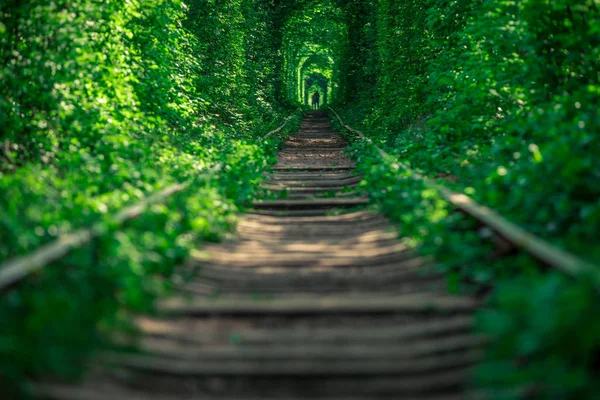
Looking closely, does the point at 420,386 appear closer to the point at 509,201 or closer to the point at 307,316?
the point at 307,316

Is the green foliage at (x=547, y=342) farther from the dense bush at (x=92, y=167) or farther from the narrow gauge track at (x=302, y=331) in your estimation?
the dense bush at (x=92, y=167)

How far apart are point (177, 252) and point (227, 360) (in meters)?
1.91

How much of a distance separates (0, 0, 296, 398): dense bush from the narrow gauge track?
0.25 m

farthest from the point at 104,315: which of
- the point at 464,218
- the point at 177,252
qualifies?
the point at 464,218

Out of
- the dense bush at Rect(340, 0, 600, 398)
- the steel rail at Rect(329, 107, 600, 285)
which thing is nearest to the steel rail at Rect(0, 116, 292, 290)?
the dense bush at Rect(340, 0, 600, 398)

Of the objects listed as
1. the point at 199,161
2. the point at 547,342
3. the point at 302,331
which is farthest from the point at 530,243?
the point at 199,161

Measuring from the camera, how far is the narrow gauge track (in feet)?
10.8

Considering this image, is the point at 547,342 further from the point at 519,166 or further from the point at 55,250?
the point at 519,166

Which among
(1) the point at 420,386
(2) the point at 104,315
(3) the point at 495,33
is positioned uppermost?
(3) the point at 495,33

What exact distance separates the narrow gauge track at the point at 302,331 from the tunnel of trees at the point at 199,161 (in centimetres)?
24

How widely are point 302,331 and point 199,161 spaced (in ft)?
22.1

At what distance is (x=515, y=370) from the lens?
3.08 metres

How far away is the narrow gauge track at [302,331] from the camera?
3.28m

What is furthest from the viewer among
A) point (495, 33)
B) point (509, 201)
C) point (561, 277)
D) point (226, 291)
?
point (495, 33)
